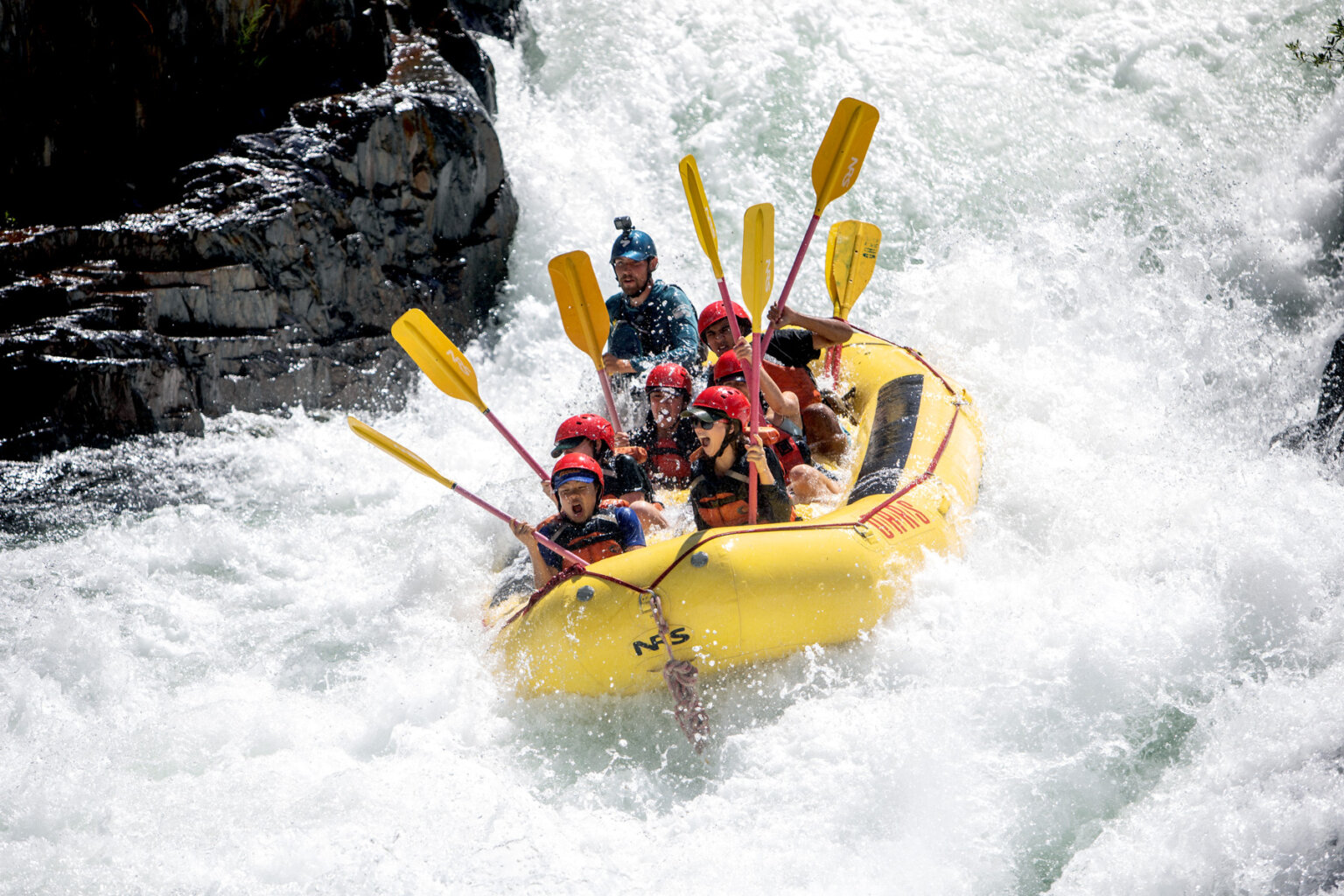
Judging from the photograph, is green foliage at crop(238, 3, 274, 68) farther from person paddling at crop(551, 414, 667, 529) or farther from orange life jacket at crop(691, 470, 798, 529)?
orange life jacket at crop(691, 470, 798, 529)

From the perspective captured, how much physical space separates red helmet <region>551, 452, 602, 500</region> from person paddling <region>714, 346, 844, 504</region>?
89 cm

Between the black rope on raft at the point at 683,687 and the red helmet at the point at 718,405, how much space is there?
2.46 feet

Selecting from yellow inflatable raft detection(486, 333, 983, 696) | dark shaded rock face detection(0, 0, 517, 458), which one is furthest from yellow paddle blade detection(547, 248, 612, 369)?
dark shaded rock face detection(0, 0, 517, 458)

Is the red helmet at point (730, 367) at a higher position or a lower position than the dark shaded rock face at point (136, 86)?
lower

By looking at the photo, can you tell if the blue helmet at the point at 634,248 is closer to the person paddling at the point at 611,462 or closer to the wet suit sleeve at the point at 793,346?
the wet suit sleeve at the point at 793,346

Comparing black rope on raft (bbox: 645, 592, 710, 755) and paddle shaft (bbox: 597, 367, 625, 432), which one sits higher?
paddle shaft (bbox: 597, 367, 625, 432)

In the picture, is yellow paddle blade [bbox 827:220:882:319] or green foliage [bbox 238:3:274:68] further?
green foliage [bbox 238:3:274:68]

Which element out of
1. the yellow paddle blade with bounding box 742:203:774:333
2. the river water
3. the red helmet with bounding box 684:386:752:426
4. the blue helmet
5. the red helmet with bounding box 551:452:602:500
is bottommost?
the river water

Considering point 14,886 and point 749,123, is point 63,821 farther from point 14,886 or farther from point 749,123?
point 749,123

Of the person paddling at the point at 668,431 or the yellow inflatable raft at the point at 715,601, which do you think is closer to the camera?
the yellow inflatable raft at the point at 715,601

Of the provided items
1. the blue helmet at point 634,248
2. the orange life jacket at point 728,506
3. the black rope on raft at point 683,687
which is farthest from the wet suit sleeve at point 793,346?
the black rope on raft at point 683,687

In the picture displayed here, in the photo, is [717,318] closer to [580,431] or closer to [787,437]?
[787,437]

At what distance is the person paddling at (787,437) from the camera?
464 centimetres

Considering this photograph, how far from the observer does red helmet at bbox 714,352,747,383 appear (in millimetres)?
4629
